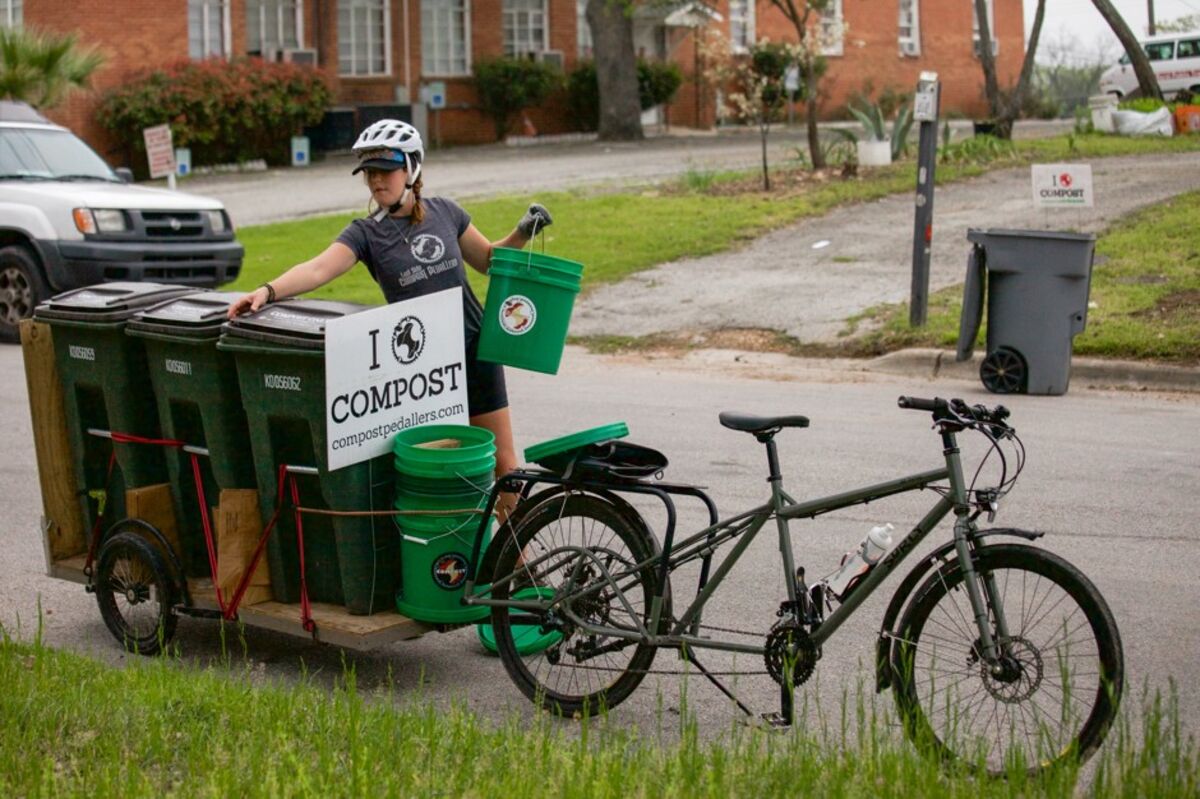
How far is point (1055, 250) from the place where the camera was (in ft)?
39.4

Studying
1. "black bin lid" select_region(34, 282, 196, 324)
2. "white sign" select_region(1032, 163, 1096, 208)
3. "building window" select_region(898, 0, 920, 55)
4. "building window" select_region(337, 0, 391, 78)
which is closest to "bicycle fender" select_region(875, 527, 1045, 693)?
"black bin lid" select_region(34, 282, 196, 324)

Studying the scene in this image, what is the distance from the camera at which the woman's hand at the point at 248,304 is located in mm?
6090

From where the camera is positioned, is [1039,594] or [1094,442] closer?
[1039,594]

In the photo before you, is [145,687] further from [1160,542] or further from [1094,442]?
[1094,442]

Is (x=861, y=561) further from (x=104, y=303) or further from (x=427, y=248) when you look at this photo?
(x=104, y=303)

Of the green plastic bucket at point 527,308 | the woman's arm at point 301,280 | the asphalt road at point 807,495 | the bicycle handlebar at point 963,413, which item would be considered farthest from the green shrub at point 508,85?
the bicycle handlebar at point 963,413

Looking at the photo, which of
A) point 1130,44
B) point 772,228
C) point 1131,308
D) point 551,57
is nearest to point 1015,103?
point 1130,44

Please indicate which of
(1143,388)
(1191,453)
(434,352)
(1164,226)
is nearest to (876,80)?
(1164,226)

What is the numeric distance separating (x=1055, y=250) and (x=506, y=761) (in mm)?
8429

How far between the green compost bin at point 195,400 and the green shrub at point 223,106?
83.4ft

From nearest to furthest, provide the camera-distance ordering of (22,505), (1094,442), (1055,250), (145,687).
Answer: (145,687)
(22,505)
(1094,442)
(1055,250)

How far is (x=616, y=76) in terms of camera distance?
37.9 m

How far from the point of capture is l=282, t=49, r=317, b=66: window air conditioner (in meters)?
35.2

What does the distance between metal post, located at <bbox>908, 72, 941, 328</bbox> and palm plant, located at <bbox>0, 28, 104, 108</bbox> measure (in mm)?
15975
